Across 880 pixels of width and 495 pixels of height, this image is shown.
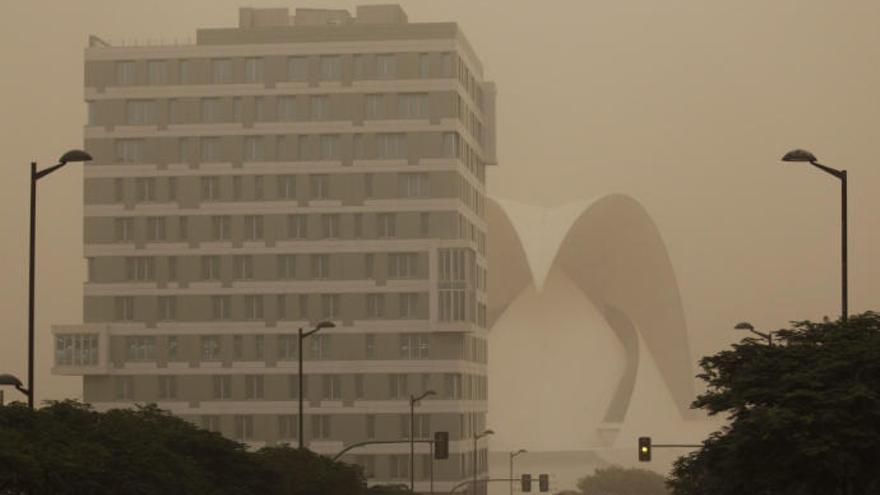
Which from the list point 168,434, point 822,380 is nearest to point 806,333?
point 822,380

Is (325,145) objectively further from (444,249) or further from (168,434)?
(168,434)

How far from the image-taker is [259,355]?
15775cm

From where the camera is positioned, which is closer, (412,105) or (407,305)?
(412,105)

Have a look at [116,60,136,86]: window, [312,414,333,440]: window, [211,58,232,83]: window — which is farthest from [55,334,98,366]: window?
[211,58,232,83]: window

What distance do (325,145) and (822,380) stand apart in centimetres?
10152

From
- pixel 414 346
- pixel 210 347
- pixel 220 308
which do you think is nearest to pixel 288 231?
pixel 220 308

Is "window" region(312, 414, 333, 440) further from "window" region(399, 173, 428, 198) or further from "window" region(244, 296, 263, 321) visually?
"window" region(399, 173, 428, 198)

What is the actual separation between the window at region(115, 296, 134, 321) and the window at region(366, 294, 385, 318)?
58.8ft

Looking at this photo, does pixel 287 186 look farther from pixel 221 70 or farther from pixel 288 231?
pixel 221 70

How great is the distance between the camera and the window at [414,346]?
15538 cm

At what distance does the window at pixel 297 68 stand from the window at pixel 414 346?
19832mm

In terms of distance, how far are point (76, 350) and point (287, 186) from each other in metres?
20.1

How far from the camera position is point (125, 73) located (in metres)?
157

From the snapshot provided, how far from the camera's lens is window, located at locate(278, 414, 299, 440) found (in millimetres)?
156125
